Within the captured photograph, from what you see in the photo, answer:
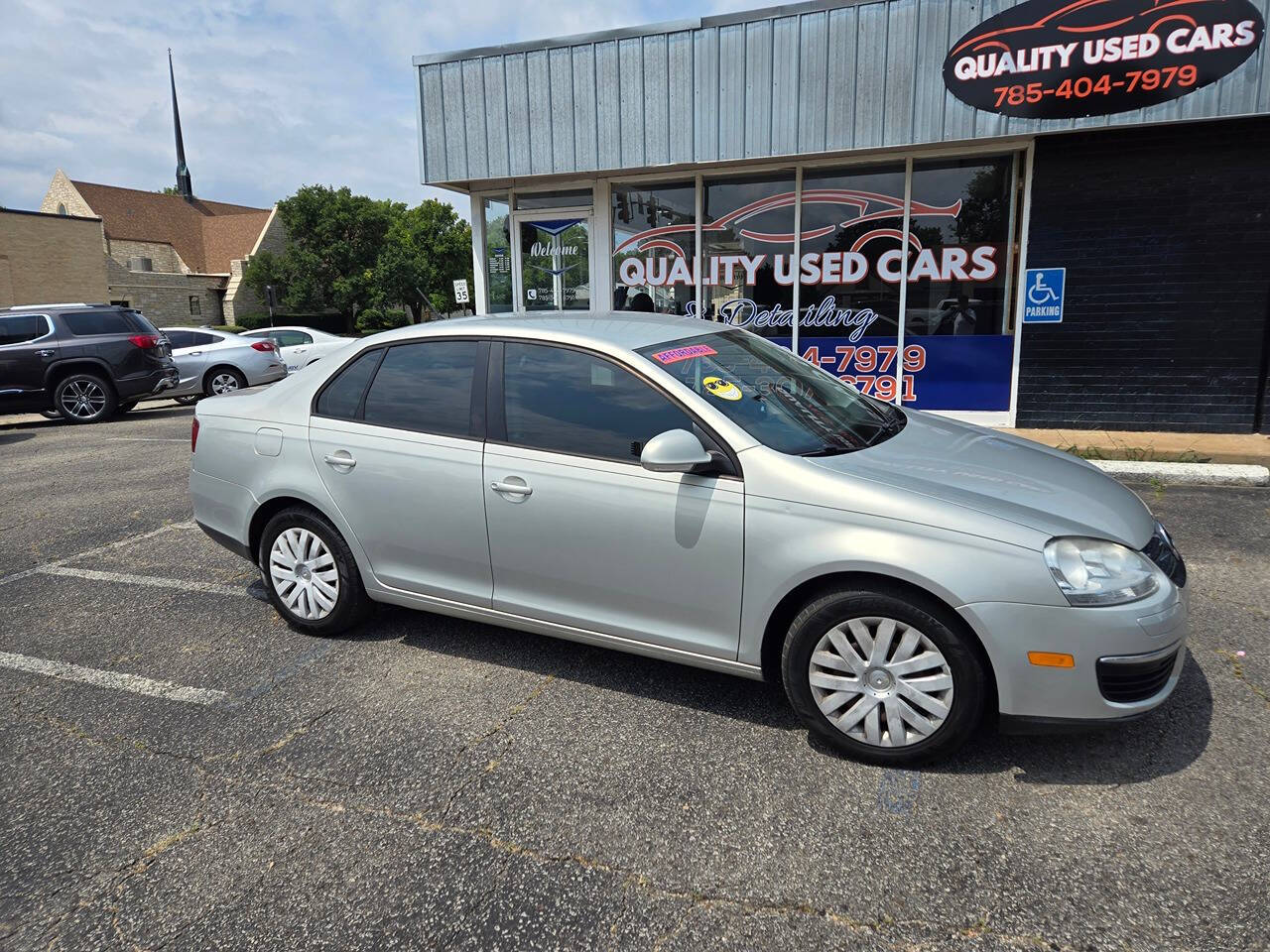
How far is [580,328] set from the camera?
3.71 metres

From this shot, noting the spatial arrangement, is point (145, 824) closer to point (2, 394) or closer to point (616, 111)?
point (616, 111)

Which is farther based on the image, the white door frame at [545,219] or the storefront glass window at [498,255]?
the storefront glass window at [498,255]

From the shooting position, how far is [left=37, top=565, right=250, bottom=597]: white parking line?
16.4ft

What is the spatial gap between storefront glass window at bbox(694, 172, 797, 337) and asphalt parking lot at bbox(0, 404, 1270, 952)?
6.51 metres

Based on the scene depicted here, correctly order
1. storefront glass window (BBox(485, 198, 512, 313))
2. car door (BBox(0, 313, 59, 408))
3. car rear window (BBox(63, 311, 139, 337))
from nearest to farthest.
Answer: storefront glass window (BBox(485, 198, 512, 313)) < car door (BBox(0, 313, 59, 408)) < car rear window (BBox(63, 311, 139, 337))

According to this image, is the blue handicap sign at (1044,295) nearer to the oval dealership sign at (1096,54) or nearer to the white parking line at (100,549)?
the oval dealership sign at (1096,54)

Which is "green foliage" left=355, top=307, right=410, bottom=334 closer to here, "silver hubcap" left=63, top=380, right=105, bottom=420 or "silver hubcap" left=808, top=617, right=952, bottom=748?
"silver hubcap" left=63, top=380, right=105, bottom=420

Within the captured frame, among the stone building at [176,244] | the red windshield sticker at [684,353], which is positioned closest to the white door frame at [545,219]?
the red windshield sticker at [684,353]

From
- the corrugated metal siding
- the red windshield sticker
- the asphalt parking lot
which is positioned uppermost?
the corrugated metal siding

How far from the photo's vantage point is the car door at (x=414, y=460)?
3.66 meters

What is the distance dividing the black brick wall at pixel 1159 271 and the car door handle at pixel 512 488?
7.37 meters

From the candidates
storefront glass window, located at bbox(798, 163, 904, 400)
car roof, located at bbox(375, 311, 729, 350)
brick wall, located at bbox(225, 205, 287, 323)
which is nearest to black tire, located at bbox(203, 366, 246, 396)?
storefront glass window, located at bbox(798, 163, 904, 400)

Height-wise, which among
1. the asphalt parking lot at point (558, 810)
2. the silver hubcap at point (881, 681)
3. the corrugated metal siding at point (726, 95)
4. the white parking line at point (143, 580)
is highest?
the corrugated metal siding at point (726, 95)

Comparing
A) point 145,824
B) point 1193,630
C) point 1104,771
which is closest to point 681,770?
point 1104,771
